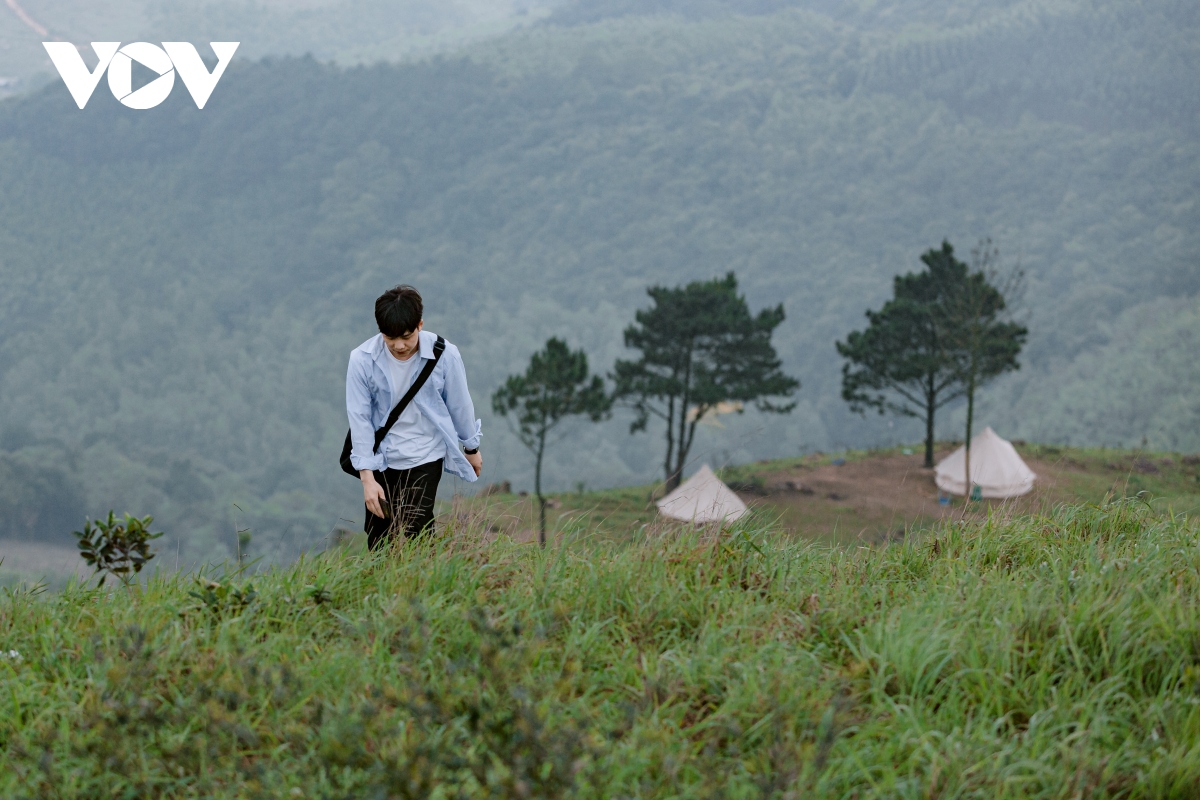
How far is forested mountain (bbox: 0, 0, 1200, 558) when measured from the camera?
85500mm

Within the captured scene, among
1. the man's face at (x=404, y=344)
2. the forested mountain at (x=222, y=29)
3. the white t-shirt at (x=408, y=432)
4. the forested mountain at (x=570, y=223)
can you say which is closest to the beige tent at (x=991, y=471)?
the white t-shirt at (x=408, y=432)

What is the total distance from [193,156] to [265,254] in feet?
90.1

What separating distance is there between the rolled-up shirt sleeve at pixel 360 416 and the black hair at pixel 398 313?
0.23 m

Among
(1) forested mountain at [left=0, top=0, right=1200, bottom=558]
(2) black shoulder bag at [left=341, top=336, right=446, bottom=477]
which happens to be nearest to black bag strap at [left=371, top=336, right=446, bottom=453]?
(2) black shoulder bag at [left=341, top=336, right=446, bottom=477]

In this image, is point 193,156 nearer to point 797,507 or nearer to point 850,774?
point 797,507

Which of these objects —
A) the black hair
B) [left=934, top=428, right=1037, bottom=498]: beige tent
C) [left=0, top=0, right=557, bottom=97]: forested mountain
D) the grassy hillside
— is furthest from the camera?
[left=0, top=0, right=557, bottom=97]: forested mountain

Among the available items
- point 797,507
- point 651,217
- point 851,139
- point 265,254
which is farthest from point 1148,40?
point 797,507

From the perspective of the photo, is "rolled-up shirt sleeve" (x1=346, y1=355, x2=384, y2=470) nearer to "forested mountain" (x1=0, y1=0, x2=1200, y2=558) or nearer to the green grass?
the green grass

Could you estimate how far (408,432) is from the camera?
3801 mm

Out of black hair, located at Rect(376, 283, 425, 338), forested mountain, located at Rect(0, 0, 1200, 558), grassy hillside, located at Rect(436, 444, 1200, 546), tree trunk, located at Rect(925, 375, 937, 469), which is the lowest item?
grassy hillside, located at Rect(436, 444, 1200, 546)

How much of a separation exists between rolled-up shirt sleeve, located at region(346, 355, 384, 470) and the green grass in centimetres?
42

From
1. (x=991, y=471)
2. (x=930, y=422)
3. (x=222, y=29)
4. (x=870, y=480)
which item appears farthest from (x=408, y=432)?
(x=222, y=29)

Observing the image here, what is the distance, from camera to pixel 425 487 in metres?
3.85

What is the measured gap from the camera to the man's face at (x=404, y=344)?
360cm
